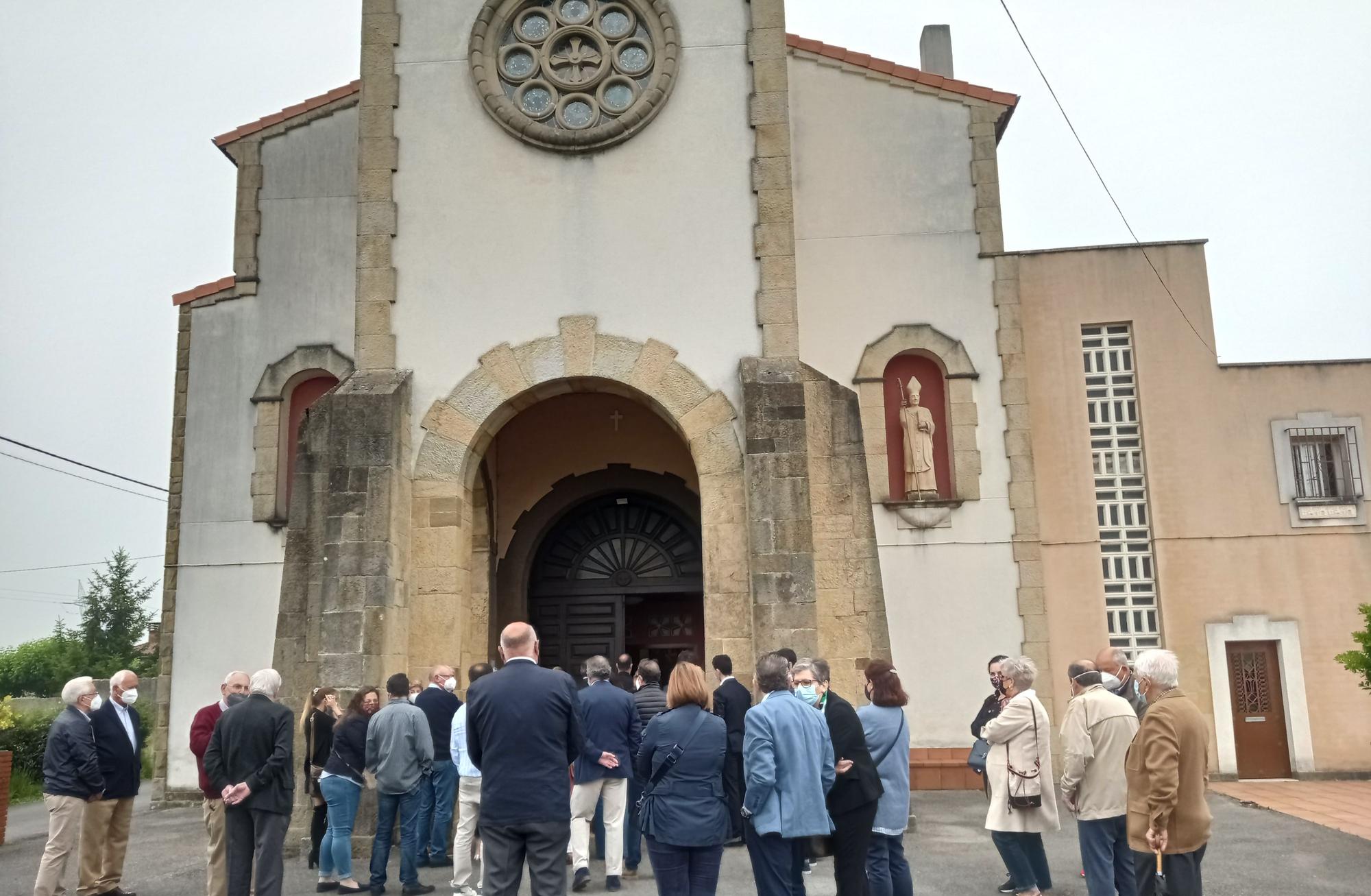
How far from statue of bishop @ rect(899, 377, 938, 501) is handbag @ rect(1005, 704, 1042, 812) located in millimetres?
7160

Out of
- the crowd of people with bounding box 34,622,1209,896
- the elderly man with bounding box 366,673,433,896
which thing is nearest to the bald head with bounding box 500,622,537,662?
the crowd of people with bounding box 34,622,1209,896

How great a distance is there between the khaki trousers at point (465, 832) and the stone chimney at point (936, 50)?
13.2 metres

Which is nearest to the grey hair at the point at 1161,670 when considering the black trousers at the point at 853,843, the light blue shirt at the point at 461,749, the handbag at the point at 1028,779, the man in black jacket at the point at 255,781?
the handbag at the point at 1028,779

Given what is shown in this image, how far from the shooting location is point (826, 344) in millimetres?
14492

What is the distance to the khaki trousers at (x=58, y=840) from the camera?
25.7 ft

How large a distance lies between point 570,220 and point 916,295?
5.10 m

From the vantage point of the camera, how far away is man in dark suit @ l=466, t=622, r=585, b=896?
18.1 feet

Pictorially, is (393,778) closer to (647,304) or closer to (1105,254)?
(647,304)

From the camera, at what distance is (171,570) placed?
1488 cm

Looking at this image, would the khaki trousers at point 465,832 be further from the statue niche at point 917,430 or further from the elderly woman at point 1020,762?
the statue niche at point 917,430

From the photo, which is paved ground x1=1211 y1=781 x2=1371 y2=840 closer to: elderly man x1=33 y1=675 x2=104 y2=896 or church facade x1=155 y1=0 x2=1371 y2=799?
church facade x1=155 y1=0 x2=1371 y2=799

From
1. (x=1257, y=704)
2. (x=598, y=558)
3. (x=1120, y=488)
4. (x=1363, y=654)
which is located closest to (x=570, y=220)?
(x=598, y=558)

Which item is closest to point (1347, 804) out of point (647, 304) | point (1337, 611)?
point (1337, 611)

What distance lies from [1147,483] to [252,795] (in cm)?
1121
